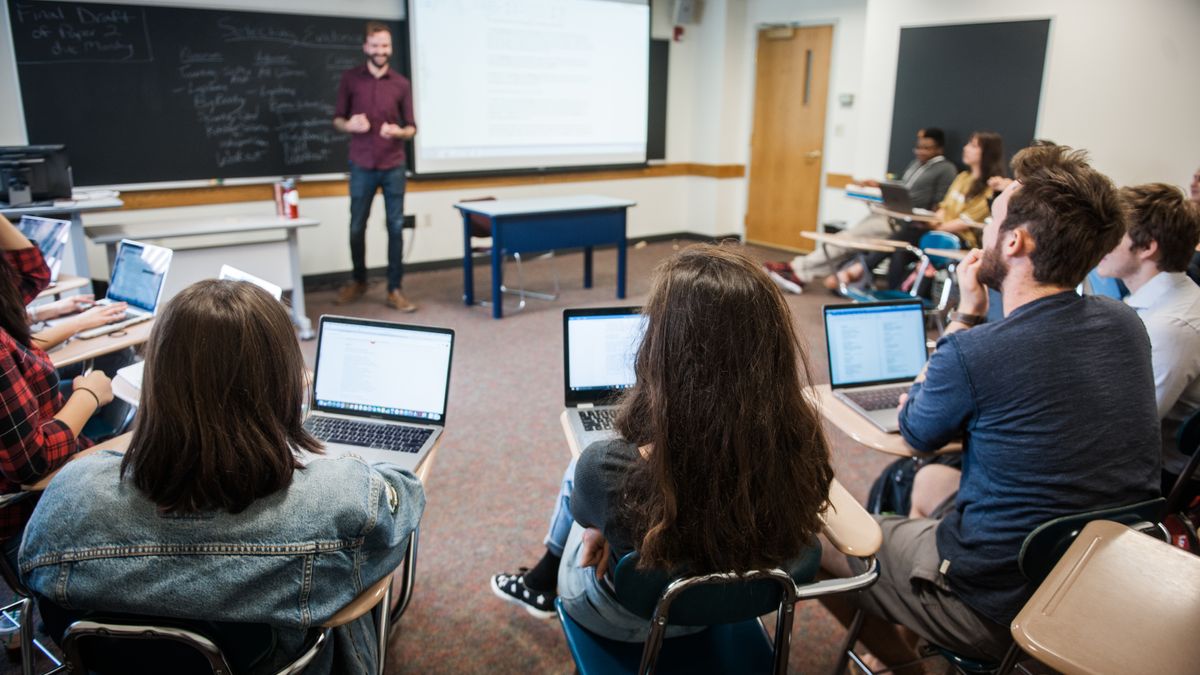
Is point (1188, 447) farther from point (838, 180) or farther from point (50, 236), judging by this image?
point (838, 180)

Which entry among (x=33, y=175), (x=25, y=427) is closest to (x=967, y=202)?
(x=25, y=427)

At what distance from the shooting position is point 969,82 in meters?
5.31

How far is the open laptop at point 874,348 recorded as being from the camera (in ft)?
6.89

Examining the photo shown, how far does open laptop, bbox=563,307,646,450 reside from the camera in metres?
1.90

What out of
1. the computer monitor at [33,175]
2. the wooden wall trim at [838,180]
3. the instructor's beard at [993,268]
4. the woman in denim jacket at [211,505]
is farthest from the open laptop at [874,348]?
the wooden wall trim at [838,180]

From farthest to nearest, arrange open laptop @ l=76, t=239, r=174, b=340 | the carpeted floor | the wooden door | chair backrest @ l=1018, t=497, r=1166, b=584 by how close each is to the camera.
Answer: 1. the wooden door
2. open laptop @ l=76, t=239, r=174, b=340
3. the carpeted floor
4. chair backrest @ l=1018, t=497, r=1166, b=584

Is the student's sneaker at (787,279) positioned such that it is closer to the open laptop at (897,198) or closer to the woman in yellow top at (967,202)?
the woman in yellow top at (967,202)

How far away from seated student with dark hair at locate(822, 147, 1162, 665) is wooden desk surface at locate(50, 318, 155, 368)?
6.76 feet

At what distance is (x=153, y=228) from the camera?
4.24 meters

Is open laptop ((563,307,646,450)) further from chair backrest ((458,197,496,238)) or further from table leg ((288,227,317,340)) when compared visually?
chair backrest ((458,197,496,238))

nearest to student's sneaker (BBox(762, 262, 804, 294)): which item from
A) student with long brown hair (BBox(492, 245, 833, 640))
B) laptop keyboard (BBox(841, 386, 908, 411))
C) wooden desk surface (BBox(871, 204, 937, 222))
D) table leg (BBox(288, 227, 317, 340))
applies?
wooden desk surface (BBox(871, 204, 937, 222))

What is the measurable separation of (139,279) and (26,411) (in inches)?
48.6

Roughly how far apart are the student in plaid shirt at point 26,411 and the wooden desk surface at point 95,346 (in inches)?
13.1

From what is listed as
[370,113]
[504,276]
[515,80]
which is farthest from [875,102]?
[370,113]
